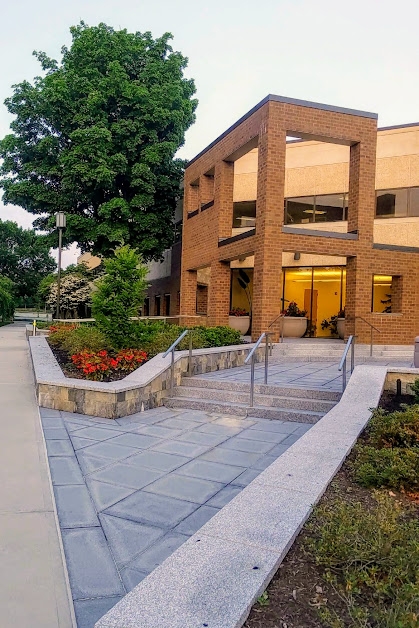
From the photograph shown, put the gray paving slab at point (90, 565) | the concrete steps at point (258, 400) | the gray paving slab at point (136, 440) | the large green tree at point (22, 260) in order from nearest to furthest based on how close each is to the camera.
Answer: the gray paving slab at point (90, 565) < the gray paving slab at point (136, 440) < the concrete steps at point (258, 400) < the large green tree at point (22, 260)

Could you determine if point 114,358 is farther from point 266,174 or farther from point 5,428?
point 266,174

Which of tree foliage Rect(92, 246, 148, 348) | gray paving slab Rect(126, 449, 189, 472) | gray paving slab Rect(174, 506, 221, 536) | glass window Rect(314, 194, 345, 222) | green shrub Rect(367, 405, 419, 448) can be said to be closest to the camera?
gray paving slab Rect(174, 506, 221, 536)

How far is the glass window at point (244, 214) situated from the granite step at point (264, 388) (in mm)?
11137

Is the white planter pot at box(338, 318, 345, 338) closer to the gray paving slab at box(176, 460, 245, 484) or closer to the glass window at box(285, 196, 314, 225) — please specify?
the glass window at box(285, 196, 314, 225)

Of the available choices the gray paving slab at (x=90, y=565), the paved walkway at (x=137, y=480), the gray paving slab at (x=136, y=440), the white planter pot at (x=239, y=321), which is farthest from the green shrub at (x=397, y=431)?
the white planter pot at (x=239, y=321)

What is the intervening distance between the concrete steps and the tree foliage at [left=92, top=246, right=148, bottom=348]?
1.77 m

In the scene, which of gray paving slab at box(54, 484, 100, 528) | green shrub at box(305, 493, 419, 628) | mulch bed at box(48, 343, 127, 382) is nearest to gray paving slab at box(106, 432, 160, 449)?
gray paving slab at box(54, 484, 100, 528)

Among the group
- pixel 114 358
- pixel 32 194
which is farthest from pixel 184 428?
pixel 32 194

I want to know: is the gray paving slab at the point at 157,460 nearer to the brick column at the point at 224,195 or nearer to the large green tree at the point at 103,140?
the brick column at the point at 224,195

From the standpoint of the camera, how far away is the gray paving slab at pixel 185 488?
158 inches

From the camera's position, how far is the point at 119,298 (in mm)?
9008

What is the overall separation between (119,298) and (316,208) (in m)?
11.5

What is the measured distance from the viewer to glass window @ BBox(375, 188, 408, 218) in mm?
17109

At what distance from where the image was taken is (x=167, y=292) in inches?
937
